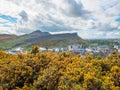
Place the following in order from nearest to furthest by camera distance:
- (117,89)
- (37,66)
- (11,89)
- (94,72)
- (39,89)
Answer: (117,89) < (94,72) < (39,89) < (11,89) < (37,66)

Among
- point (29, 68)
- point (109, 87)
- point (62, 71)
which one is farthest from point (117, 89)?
point (29, 68)

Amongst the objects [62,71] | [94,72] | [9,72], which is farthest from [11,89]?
[94,72]

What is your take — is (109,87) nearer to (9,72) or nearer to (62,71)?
(62,71)

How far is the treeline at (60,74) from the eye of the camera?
1670 centimetres

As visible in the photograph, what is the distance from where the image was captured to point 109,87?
16344 millimetres

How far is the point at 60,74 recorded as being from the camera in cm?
2036

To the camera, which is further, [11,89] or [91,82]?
[11,89]

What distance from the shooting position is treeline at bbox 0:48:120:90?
16.7m

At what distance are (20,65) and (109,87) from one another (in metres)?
10.1

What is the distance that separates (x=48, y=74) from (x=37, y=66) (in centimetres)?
396

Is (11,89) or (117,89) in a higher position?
(117,89)

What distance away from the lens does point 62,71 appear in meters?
20.9

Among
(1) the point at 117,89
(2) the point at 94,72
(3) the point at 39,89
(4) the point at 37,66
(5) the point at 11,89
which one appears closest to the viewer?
(1) the point at 117,89

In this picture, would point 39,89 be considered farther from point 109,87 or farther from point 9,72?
point 109,87
